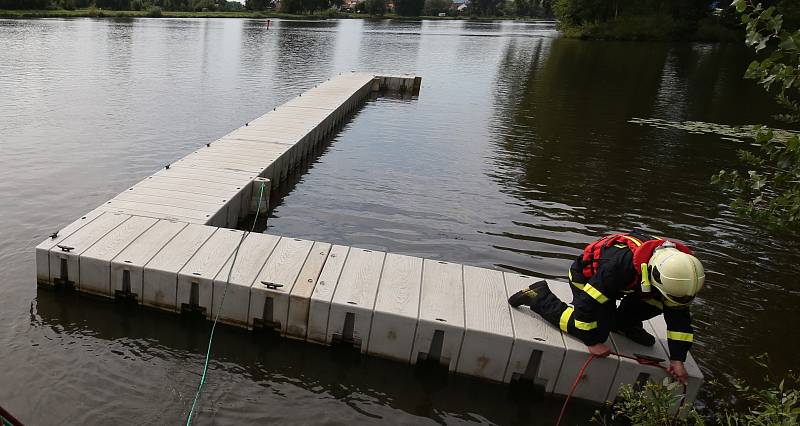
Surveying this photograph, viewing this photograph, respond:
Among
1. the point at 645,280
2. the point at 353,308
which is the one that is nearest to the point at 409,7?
the point at 353,308

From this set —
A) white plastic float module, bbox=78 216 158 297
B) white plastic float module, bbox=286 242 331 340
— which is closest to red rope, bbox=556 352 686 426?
white plastic float module, bbox=286 242 331 340

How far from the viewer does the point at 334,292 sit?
623 centimetres

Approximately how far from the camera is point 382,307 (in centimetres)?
602

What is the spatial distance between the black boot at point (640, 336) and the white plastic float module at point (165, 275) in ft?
16.6

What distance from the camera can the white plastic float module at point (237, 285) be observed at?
631 centimetres

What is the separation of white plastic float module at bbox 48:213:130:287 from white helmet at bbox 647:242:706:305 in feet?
20.9


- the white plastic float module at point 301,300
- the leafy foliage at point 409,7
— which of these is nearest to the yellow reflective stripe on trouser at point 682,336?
the white plastic float module at point 301,300

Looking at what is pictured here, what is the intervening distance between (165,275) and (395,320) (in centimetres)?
277

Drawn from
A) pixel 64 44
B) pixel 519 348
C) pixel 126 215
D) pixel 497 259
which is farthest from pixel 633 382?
pixel 64 44

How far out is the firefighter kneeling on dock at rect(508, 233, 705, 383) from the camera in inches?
185

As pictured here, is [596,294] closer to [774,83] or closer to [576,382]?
[576,382]

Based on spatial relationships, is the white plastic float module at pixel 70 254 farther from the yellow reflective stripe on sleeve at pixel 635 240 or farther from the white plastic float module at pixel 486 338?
the yellow reflective stripe on sleeve at pixel 635 240

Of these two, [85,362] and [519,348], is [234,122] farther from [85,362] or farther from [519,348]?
[519,348]

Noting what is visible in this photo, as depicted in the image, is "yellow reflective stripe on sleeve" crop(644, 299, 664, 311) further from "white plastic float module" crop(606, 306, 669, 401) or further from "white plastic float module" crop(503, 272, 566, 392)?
"white plastic float module" crop(503, 272, 566, 392)
